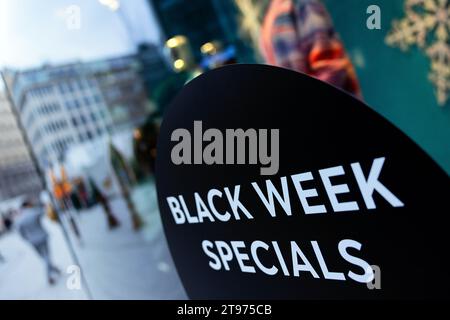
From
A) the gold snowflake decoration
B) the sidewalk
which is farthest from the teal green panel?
the sidewalk

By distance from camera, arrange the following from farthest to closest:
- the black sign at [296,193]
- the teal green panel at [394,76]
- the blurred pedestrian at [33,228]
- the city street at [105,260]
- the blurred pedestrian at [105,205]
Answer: the blurred pedestrian at [105,205]
the blurred pedestrian at [33,228]
the city street at [105,260]
the teal green panel at [394,76]
the black sign at [296,193]

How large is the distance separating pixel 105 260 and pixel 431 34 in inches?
94.5

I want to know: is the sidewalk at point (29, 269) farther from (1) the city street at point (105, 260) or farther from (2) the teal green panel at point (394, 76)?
(2) the teal green panel at point (394, 76)

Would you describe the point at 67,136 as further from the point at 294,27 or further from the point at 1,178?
the point at 294,27

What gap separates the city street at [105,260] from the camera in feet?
7.47

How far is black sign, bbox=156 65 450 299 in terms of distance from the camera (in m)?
0.38

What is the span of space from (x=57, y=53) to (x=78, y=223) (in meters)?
1.28

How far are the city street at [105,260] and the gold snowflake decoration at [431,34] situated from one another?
1.38m

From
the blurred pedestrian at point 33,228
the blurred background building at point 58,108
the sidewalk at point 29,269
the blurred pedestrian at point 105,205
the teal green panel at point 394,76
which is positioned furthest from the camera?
the blurred pedestrian at point 105,205

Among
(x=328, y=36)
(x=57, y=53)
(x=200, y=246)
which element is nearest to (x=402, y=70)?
(x=328, y=36)

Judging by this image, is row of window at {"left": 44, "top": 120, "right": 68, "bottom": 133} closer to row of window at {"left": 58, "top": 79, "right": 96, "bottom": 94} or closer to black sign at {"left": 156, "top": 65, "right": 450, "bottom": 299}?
row of window at {"left": 58, "top": 79, "right": 96, "bottom": 94}

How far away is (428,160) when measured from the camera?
0.36 metres

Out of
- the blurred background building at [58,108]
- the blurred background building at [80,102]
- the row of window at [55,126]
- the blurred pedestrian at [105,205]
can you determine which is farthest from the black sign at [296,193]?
the row of window at [55,126]
